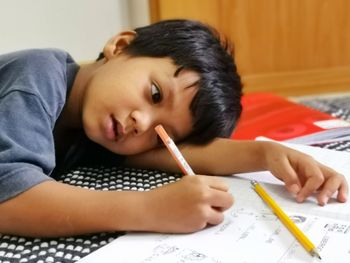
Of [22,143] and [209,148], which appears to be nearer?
[22,143]

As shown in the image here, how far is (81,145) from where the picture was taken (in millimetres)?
814

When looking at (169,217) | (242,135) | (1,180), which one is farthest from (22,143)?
(242,135)

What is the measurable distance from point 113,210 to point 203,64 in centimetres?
32

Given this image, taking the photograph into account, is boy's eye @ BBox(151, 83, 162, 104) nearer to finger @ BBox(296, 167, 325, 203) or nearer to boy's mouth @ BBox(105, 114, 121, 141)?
boy's mouth @ BBox(105, 114, 121, 141)

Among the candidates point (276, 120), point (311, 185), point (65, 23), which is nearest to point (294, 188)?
point (311, 185)

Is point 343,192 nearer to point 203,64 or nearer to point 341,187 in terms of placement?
point 341,187

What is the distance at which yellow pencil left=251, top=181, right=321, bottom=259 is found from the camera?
0.46m

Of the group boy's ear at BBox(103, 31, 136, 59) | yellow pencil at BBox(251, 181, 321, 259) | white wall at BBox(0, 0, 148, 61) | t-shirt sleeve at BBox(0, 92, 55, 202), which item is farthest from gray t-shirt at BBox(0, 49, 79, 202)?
white wall at BBox(0, 0, 148, 61)

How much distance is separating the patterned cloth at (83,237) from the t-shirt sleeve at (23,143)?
0.18 feet

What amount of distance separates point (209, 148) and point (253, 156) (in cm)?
8

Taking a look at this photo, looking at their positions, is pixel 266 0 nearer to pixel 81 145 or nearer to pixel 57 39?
pixel 57 39

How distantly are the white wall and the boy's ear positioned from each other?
2.25ft

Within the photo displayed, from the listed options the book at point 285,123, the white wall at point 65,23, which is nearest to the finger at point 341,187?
the book at point 285,123

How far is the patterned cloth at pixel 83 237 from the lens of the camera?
0.49 m
